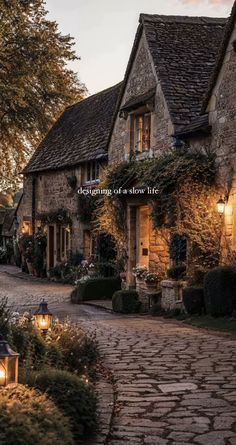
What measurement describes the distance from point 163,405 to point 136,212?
488 inches

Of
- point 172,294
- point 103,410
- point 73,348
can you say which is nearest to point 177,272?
point 172,294

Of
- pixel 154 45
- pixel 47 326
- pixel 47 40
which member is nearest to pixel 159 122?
pixel 154 45

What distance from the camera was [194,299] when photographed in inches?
545

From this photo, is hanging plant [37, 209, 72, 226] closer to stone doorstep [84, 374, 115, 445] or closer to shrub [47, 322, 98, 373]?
shrub [47, 322, 98, 373]

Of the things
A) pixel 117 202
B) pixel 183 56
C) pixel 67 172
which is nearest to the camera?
pixel 183 56

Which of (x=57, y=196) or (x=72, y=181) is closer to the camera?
(x=72, y=181)

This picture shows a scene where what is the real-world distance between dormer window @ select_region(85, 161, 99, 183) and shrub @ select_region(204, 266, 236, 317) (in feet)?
39.2

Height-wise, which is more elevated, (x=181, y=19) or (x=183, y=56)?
(x=181, y=19)

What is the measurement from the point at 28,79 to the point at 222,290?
20.1 m

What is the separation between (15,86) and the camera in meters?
27.9

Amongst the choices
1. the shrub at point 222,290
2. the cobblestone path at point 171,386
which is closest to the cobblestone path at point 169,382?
the cobblestone path at point 171,386

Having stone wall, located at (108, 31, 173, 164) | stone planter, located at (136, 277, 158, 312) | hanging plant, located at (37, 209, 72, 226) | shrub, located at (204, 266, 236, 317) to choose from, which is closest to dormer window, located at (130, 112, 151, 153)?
stone wall, located at (108, 31, 173, 164)

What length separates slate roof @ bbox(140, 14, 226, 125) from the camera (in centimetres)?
1702

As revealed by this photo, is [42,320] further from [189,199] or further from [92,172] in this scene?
[92,172]
